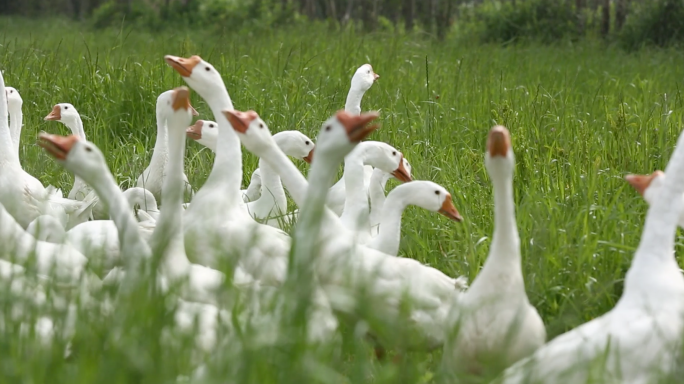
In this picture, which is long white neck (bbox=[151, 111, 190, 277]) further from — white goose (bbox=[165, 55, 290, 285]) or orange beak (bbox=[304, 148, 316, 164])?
orange beak (bbox=[304, 148, 316, 164])

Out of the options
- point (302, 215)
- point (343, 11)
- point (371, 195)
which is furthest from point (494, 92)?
point (343, 11)

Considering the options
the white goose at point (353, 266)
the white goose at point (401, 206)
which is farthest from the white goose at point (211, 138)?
the white goose at point (353, 266)

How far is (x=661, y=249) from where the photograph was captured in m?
3.14

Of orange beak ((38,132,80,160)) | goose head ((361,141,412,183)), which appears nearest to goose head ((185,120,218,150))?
goose head ((361,141,412,183))

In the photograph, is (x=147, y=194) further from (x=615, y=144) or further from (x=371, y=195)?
(x=615, y=144)

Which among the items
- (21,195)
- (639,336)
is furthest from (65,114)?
(639,336)

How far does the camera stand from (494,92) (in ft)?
25.4

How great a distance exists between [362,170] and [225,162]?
27.3 inches

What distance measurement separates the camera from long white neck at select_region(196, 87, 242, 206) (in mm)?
4445

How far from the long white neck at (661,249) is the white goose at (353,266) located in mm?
715

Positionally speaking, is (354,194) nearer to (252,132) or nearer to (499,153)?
(252,132)

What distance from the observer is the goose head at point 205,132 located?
19.0 ft

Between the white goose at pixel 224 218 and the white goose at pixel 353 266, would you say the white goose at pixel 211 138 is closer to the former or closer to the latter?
the white goose at pixel 224 218

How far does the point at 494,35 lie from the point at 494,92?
692cm
